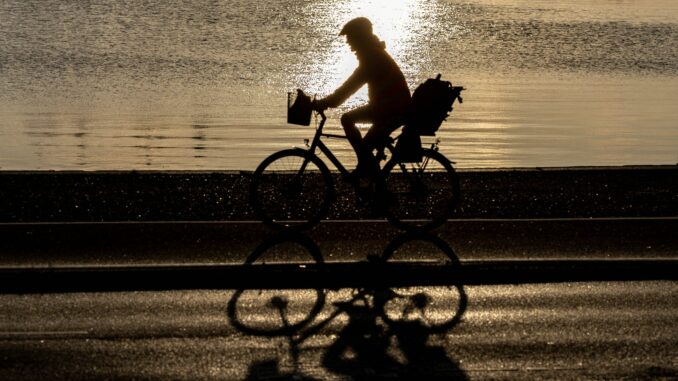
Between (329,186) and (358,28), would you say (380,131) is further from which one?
(358,28)

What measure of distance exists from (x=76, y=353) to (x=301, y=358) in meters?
1.33

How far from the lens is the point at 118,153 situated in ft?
71.7

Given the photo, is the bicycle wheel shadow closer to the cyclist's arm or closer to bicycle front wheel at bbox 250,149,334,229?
bicycle front wheel at bbox 250,149,334,229

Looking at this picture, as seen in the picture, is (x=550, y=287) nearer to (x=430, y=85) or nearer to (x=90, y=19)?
(x=430, y=85)

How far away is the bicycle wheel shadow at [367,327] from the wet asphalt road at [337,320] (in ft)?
0.04

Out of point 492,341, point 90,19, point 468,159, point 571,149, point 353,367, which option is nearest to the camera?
point 353,367

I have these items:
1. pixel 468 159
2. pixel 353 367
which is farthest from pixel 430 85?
pixel 468 159

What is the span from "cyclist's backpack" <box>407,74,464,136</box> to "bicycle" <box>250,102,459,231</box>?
268mm

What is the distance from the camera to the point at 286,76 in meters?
40.1

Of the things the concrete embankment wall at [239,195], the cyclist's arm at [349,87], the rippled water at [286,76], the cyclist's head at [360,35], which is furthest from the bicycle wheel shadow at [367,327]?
the rippled water at [286,76]

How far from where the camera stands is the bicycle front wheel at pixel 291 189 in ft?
38.5

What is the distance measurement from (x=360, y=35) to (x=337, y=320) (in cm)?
339

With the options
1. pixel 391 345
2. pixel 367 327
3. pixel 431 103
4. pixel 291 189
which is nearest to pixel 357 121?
pixel 431 103

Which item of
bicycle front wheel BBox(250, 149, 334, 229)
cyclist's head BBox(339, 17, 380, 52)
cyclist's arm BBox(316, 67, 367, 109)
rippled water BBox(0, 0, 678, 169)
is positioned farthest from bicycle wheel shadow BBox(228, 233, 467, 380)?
rippled water BBox(0, 0, 678, 169)
